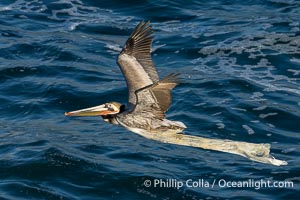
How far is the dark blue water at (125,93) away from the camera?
1555 cm

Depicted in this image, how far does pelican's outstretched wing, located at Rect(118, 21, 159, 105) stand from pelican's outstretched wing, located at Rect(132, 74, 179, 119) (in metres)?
0.93

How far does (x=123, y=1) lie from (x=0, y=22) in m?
3.52

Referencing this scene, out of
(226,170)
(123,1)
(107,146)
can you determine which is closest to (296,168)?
(226,170)

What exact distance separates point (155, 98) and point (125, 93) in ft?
20.6

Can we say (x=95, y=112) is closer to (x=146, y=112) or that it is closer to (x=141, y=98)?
(x=146, y=112)

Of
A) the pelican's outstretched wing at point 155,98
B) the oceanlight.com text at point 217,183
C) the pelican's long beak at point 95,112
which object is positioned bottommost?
the oceanlight.com text at point 217,183

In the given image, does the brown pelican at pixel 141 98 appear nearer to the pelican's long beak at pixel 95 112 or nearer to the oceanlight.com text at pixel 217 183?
the pelican's long beak at pixel 95 112

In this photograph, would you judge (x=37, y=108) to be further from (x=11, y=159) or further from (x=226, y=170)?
(x=226, y=170)

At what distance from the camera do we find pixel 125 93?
18.9m

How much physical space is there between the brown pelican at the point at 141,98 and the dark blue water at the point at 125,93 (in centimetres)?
195

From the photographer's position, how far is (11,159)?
16078 millimetres

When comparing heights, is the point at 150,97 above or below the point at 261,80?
above

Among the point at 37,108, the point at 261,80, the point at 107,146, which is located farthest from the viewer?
the point at 261,80

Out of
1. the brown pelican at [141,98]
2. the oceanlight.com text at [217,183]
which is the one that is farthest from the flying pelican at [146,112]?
the oceanlight.com text at [217,183]
